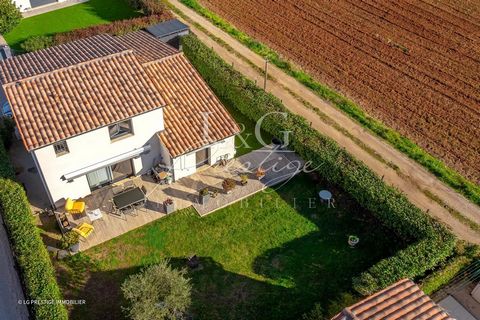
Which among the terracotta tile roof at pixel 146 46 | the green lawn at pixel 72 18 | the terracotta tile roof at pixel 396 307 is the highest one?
the terracotta tile roof at pixel 146 46

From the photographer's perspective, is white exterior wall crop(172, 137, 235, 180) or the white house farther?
white exterior wall crop(172, 137, 235, 180)

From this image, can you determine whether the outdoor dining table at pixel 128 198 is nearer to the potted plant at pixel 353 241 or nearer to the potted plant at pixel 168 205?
the potted plant at pixel 168 205

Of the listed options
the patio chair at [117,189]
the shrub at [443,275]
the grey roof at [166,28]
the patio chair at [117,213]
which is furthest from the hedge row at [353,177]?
the patio chair at [117,213]

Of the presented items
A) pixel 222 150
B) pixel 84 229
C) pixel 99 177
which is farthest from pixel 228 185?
pixel 84 229

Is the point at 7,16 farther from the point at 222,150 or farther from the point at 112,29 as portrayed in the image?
the point at 222,150

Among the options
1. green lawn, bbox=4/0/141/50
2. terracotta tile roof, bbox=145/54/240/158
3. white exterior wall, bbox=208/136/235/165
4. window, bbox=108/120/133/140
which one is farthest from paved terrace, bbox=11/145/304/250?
green lawn, bbox=4/0/141/50

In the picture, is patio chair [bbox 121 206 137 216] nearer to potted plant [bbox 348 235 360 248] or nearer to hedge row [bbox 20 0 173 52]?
potted plant [bbox 348 235 360 248]
